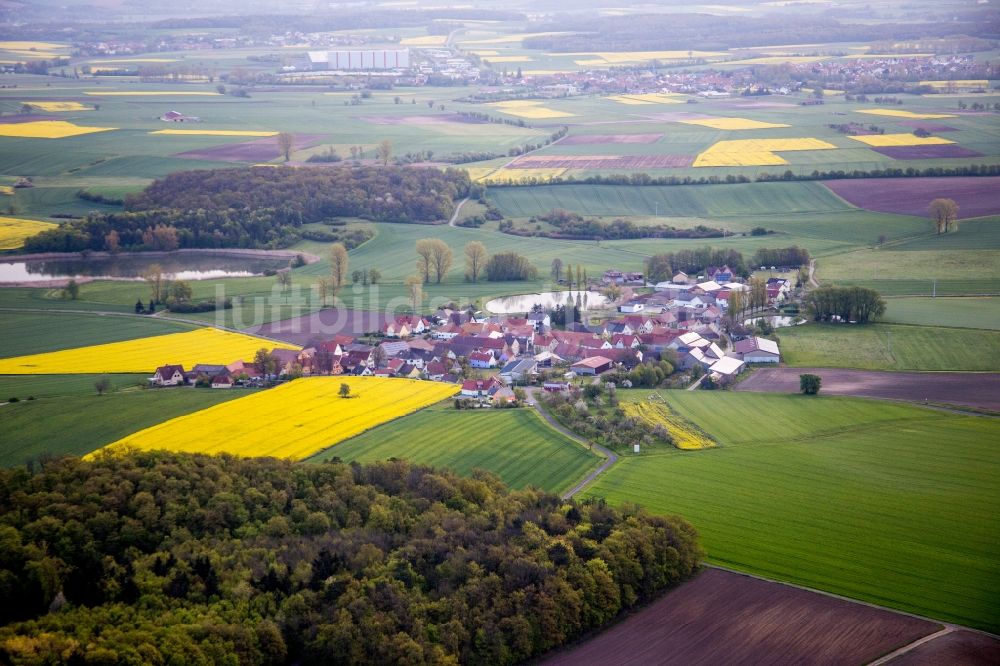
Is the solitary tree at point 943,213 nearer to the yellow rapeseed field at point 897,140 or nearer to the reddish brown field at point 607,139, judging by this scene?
the yellow rapeseed field at point 897,140

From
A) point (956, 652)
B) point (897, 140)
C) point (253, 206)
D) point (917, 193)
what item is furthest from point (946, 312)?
point (253, 206)

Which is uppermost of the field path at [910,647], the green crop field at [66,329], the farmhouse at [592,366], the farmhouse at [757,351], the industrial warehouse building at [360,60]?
the industrial warehouse building at [360,60]

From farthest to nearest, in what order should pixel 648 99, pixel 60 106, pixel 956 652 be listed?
pixel 648 99
pixel 60 106
pixel 956 652

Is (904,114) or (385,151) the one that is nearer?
(385,151)

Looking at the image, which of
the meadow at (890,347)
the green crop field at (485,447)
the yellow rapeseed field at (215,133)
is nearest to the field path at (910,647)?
the green crop field at (485,447)

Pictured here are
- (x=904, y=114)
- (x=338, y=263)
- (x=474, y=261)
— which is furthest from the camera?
(x=904, y=114)

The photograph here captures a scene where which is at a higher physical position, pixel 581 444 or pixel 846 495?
pixel 846 495

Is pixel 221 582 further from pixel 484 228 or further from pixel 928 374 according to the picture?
pixel 484 228

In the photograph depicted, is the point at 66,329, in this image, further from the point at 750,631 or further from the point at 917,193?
the point at 917,193

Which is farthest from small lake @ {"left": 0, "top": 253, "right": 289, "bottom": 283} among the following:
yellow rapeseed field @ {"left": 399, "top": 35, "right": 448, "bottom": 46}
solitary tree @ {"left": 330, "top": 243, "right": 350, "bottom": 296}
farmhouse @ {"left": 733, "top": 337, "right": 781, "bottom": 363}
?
yellow rapeseed field @ {"left": 399, "top": 35, "right": 448, "bottom": 46}
